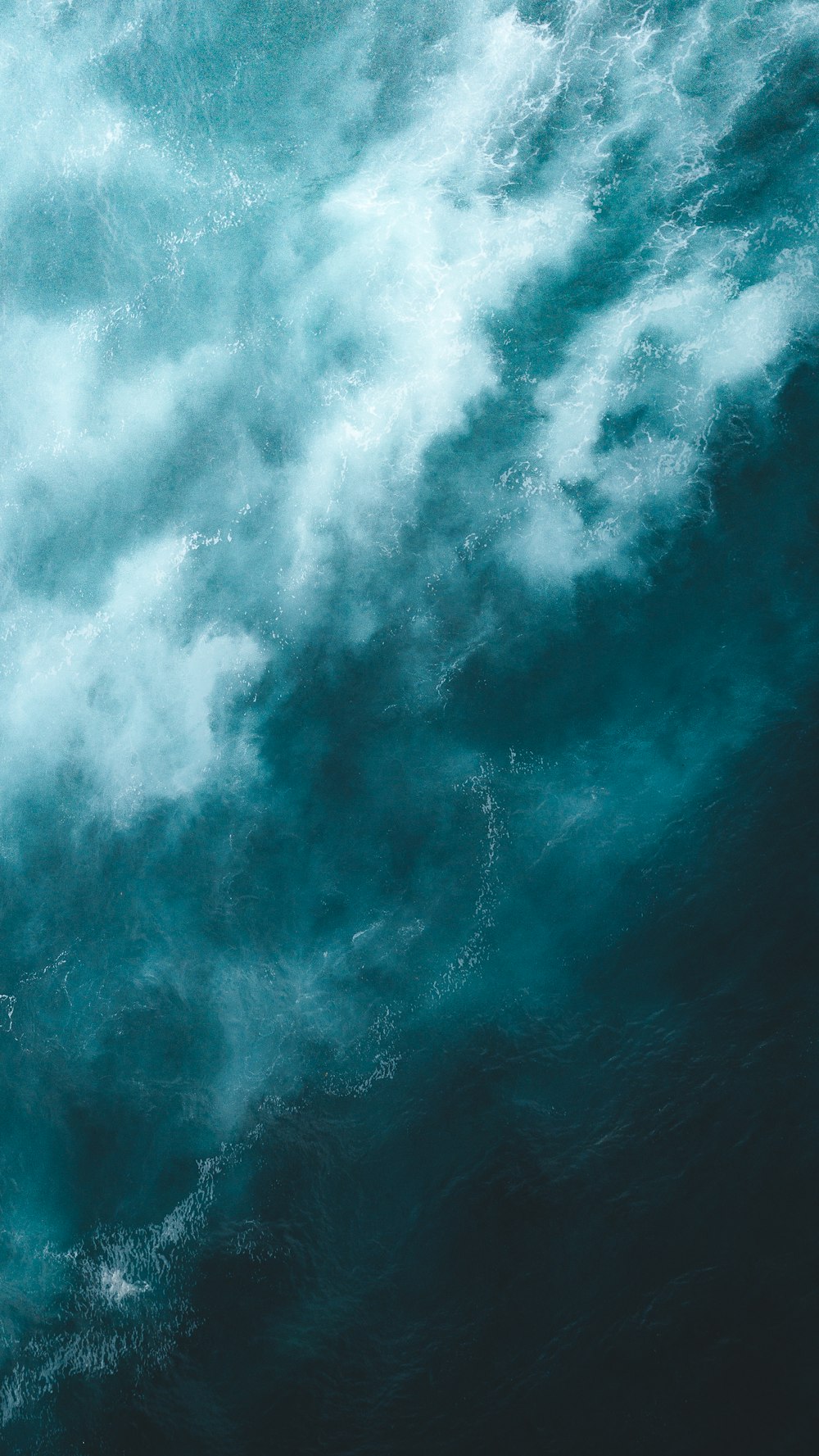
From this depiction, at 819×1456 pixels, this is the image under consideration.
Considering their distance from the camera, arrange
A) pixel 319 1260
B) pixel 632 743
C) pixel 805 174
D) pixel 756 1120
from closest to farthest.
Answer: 1. pixel 756 1120
2. pixel 319 1260
3. pixel 632 743
4. pixel 805 174

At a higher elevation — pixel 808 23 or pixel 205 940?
pixel 808 23

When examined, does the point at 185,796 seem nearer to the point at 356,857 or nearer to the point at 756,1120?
the point at 356,857

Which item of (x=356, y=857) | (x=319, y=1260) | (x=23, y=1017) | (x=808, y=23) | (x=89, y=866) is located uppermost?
(x=808, y=23)

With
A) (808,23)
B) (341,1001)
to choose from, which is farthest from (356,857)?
(808,23)

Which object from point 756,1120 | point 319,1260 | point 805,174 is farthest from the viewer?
point 805,174

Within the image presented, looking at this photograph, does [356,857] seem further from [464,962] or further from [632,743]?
[632,743]

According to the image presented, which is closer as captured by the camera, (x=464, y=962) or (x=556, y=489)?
(x=464, y=962)
